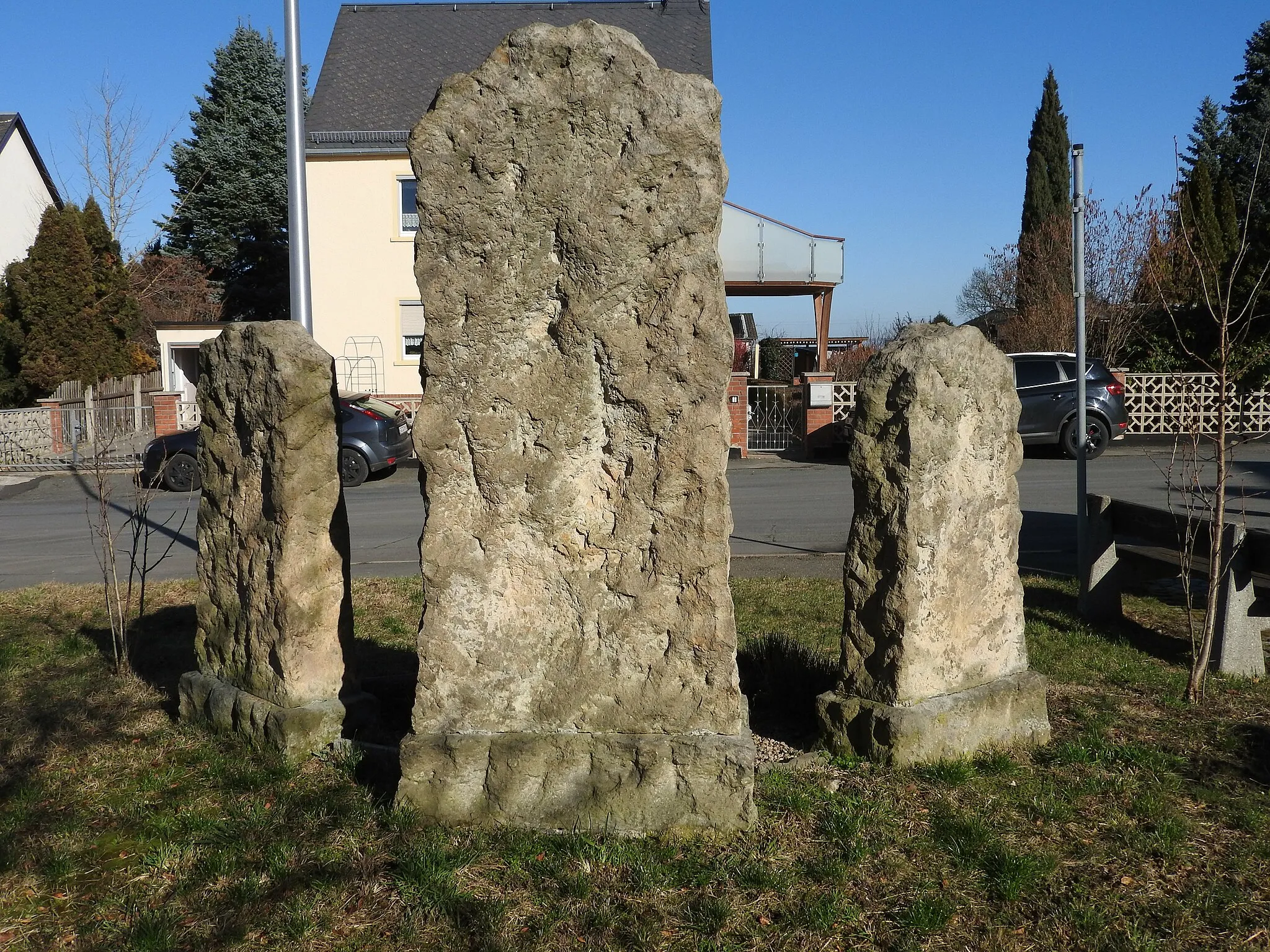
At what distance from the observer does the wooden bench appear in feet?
18.1

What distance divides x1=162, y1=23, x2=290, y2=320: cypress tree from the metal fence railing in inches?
670

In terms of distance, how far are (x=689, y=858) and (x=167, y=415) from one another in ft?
63.8

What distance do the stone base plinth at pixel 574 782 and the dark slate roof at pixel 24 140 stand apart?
106 feet

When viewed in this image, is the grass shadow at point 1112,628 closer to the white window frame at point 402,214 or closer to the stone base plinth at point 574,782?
the stone base plinth at point 574,782

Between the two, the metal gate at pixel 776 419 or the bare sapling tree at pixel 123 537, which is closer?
the bare sapling tree at pixel 123 537

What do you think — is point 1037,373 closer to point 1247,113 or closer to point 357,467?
point 357,467

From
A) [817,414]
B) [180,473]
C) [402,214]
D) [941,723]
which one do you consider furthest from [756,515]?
[402,214]

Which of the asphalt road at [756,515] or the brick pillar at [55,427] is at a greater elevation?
the brick pillar at [55,427]

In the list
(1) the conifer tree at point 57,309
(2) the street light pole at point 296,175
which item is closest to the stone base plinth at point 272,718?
(2) the street light pole at point 296,175

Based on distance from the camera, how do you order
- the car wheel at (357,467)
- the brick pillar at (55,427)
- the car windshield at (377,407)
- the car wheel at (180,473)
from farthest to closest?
the brick pillar at (55,427) → the car windshield at (377,407) → the car wheel at (357,467) → the car wheel at (180,473)

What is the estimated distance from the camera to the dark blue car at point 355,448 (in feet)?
52.4

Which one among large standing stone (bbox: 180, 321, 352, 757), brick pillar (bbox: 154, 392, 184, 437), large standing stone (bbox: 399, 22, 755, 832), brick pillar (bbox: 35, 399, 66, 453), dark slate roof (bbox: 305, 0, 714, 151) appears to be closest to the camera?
large standing stone (bbox: 399, 22, 755, 832)

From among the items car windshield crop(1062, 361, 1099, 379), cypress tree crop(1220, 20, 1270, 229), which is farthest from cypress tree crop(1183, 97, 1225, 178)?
car windshield crop(1062, 361, 1099, 379)

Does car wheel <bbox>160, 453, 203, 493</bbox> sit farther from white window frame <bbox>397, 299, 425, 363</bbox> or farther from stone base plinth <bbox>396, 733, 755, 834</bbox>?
stone base plinth <bbox>396, 733, 755, 834</bbox>
